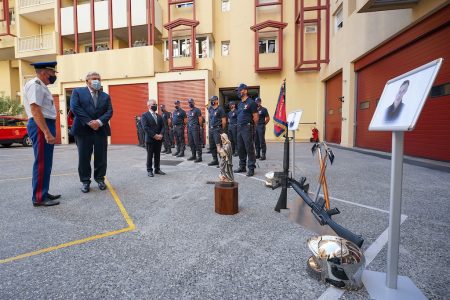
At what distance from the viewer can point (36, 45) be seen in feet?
57.2

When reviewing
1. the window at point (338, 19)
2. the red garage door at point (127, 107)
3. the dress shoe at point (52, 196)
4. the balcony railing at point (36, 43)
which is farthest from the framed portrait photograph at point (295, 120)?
the balcony railing at point (36, 43)

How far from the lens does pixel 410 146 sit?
23.4ft

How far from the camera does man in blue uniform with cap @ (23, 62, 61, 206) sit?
3197mm

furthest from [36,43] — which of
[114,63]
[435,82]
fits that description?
[435,82]

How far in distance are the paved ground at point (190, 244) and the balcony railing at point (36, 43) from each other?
17.1 meters

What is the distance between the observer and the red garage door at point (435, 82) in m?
5.82

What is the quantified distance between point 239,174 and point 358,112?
7052mm

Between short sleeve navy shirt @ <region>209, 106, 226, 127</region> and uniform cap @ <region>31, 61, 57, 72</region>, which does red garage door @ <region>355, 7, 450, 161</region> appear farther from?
uniform cap @ <region>31, 61, 57, 72</region>

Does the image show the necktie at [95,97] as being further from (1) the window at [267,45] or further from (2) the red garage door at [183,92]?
(1) the window at [267,45]

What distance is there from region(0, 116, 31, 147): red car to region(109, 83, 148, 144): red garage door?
4904 millimetres

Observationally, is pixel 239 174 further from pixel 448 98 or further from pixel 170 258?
pixel 448 98

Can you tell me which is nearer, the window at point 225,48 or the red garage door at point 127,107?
the red garage door at point 127,107

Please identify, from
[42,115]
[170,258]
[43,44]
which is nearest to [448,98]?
[170,258]

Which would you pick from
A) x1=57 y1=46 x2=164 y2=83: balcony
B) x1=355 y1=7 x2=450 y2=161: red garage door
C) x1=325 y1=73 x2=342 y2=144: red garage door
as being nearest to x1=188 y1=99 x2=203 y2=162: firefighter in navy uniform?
x1=355 y1=7 x2=450 y2=161: red garage door
